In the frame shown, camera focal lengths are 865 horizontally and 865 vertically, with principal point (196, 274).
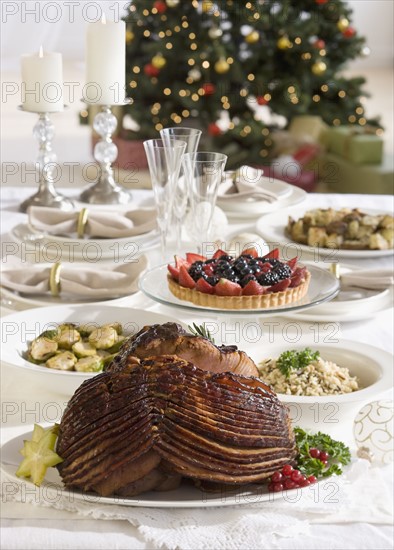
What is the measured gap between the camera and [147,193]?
2.52 m

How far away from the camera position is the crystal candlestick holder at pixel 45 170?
219 cm

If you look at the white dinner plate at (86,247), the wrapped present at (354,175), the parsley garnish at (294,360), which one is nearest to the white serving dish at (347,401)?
the parsley garnish at (294,360)

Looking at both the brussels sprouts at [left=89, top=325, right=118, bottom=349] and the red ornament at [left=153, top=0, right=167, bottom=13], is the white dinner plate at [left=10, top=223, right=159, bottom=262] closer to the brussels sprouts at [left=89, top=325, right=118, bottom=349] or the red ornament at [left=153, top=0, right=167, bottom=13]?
the brussels sprouts at [left=89, top=325, right=118, bottom=349]

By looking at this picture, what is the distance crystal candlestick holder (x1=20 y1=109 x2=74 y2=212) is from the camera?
7.18 feet

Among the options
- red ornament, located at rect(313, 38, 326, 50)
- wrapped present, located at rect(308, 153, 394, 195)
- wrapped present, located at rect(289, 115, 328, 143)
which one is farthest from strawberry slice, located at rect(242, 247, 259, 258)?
wrapped present, located at rect(289, 115, 328, 143)

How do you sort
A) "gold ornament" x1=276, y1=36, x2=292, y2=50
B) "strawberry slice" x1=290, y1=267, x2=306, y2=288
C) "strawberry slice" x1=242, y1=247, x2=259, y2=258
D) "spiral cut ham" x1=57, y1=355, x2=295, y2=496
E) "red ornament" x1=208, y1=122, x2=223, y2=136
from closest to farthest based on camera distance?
1. "spiral cut ham" x1=57, y1=355, x2=295, y2=496
2. "strawberry slice" x1=290, y1=267, x2=306, y2=288
3. "strawberry slice" x1=242, y1=247, x2=259, y2=258
4. "gold ornament" x1=276, y1=36, x2=292, y2=50
5. "red ornament" x1=208, y1=122, x2=223, y2=136

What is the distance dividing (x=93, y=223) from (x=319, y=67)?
128 inches

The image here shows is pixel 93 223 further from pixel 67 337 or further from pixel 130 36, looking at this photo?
pixel 130 36

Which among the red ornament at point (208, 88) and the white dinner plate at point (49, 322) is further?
the red ornament at point (208, 88)

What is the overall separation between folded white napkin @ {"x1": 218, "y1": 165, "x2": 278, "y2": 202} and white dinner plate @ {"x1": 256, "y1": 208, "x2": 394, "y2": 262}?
87mm

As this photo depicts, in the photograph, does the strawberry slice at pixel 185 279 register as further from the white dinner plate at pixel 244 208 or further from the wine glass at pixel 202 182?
the white dinner plate at pixel 244 208

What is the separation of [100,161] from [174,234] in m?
0.45

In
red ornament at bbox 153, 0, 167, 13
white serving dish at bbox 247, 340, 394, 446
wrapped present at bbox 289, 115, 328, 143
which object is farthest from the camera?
wrapped present at bbox 289, 115, 328, 143

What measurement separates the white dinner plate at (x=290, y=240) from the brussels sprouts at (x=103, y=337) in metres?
0.67
